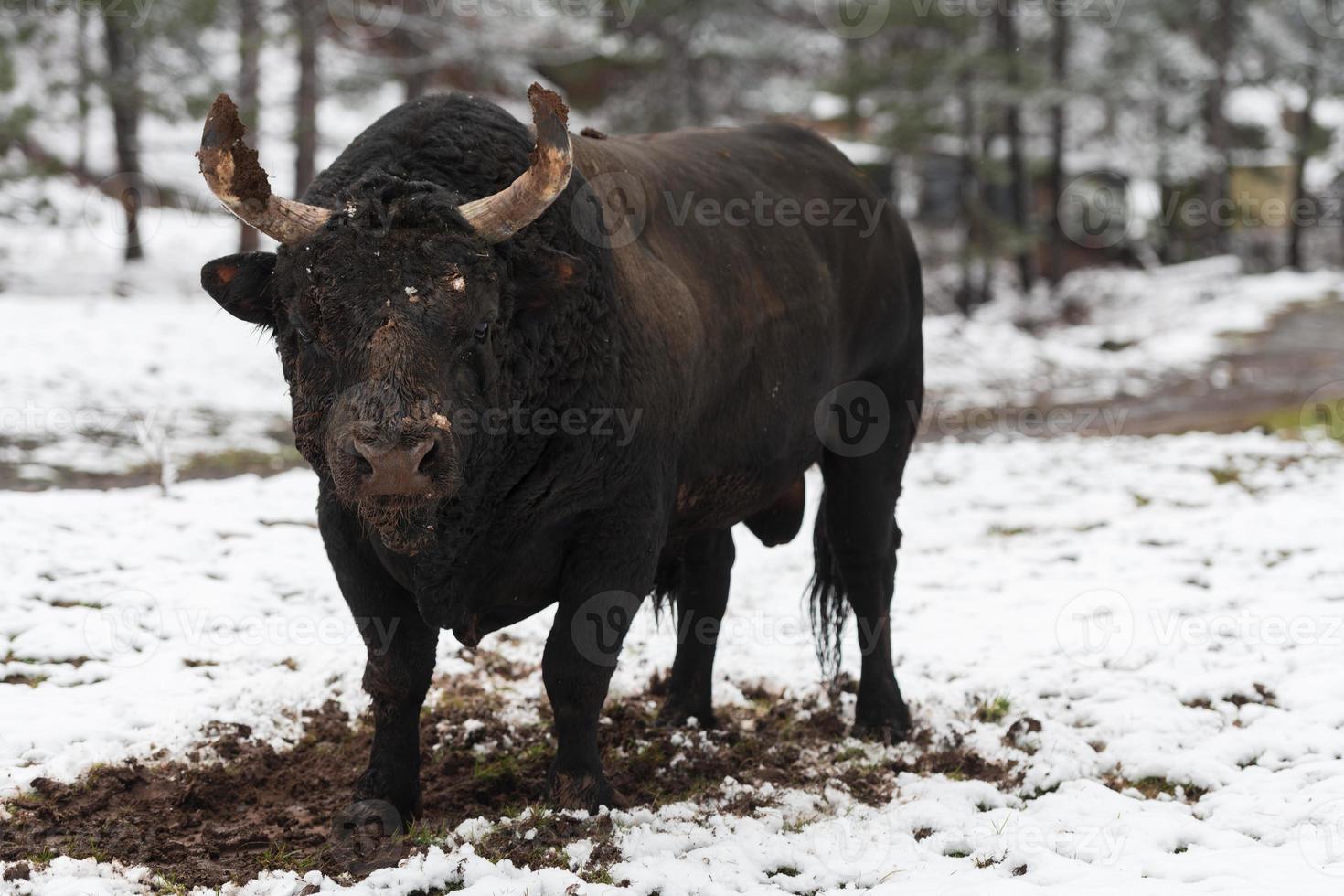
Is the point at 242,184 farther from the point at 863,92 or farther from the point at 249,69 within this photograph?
the point at 863,92

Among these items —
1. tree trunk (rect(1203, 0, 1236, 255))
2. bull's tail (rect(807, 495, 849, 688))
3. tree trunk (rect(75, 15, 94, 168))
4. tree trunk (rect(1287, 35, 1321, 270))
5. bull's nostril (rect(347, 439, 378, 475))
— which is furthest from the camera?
tree trunk (rect(1287, 35, 1321, 270))

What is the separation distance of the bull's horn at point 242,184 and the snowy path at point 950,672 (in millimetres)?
2000

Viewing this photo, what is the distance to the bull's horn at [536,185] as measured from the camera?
3672 mm

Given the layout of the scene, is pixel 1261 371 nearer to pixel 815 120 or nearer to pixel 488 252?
pixel 815 120

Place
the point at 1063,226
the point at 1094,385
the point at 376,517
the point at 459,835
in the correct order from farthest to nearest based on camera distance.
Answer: the point at 1063,226 < the point at 1094,385 < the point at 459,835 < the point at 376,517

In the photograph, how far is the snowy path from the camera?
13.4 feet

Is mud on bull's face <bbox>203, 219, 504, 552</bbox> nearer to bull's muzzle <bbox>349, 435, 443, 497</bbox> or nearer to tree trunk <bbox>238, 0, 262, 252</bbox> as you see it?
bull's muzzle <bbox>349, 435, 443, 497</bbox>

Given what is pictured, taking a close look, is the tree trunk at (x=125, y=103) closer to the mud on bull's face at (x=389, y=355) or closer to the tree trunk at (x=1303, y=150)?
the mud on bull's face at (x=389, y=355)

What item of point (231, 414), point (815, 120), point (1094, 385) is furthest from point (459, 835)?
point (815, 120)

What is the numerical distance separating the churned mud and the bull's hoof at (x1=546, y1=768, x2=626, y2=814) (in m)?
0.10

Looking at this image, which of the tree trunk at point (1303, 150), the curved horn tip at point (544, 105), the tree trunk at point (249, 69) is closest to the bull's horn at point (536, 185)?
the curved horn tip at point (544, 105)

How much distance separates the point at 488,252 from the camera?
382cm

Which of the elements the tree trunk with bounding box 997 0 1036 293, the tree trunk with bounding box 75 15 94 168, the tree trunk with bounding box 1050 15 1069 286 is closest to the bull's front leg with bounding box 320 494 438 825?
the tree trunk with bounding box 75 15 94 168

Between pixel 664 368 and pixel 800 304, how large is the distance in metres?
1.13
